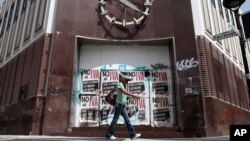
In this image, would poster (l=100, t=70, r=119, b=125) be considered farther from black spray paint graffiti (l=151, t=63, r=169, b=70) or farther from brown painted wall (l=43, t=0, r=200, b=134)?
black spray paint graffiti (l=151, t=63, r=169, b=70)

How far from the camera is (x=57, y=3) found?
42.6 ft

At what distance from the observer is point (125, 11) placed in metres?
13.5

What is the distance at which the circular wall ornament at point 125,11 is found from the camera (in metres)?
13.2

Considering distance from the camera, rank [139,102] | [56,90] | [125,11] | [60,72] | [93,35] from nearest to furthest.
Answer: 1. [56,90]
2. [60,72]
3. [139,102]
4. [93,35]
5. [125,11]

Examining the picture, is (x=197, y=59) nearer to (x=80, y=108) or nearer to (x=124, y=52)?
(x=124, y=52)

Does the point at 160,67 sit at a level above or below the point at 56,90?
above

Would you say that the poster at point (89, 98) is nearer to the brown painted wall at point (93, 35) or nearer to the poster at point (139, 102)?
the brown painted wall at point (93, 35)

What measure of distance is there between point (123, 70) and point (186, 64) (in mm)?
2997

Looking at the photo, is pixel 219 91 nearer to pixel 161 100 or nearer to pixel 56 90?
pixel 161 100

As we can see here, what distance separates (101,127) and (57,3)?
6221 millimetres

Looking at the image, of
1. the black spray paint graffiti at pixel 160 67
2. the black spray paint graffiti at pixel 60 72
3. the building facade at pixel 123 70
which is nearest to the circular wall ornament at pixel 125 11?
the building facade at pixel 123 70

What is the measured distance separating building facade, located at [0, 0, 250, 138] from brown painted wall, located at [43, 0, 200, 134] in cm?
4

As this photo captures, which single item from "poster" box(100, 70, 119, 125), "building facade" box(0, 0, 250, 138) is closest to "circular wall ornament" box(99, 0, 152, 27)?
"building facade" box(0, 0, 250, 138)

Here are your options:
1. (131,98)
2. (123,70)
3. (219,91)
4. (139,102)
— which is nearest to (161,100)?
(139,102)
